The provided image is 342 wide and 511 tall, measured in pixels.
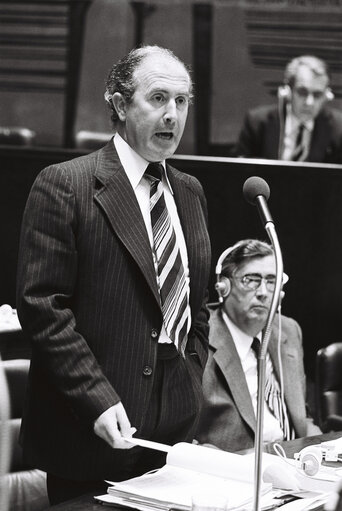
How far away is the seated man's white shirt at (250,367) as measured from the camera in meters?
3.36

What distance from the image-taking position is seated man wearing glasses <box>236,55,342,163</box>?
214 inches

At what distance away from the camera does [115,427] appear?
6.98 feet

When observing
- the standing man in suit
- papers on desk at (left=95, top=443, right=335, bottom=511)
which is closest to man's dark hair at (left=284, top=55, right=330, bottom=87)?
the standing man in suit

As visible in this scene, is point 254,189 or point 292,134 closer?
point 254,189

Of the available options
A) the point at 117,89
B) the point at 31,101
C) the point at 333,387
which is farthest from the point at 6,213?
the point at 31,101

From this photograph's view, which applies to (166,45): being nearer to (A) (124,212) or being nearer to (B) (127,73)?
(B) (127,73)

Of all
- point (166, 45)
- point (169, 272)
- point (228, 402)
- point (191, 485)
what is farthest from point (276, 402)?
point (166, 45)

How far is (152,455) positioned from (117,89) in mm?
896

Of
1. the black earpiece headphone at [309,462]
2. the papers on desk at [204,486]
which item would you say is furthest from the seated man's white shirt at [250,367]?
the papers on desk at [204,486]

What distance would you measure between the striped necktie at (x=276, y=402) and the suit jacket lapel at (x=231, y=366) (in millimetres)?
135

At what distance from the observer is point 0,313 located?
3588 millimetres

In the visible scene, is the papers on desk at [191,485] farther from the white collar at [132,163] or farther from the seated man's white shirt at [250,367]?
the seated man's white shirt at [250,367]

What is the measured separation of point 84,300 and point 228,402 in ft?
3.80

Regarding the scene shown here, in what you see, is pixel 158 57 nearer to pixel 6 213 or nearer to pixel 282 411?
pixel 282 411
